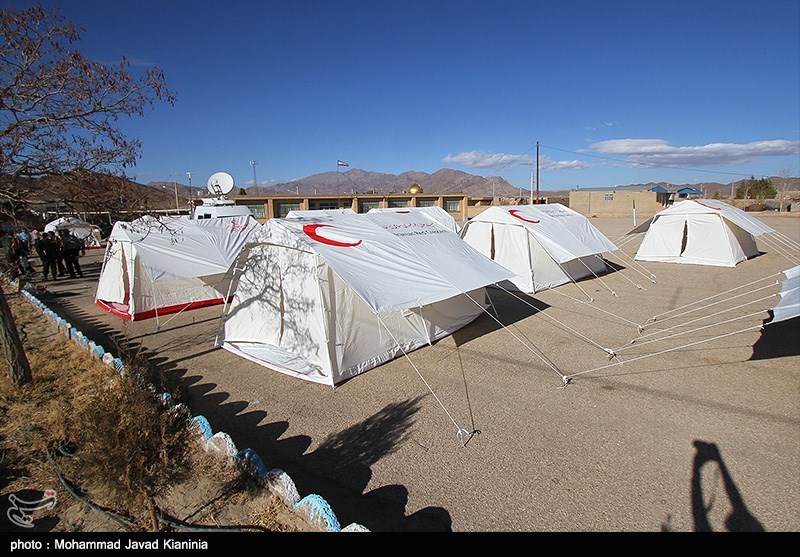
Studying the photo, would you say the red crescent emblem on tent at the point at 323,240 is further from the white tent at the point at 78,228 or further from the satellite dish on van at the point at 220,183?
the satellite dish on van at the point at 220,183

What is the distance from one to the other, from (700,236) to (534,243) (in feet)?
24.4

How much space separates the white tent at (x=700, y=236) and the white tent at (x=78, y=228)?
15.5 m

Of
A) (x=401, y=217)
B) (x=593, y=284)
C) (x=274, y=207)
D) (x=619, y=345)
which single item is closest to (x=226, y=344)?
(x=401, y=217)

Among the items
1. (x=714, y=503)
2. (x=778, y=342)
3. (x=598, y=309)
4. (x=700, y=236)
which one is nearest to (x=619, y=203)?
(x=700, y=236)

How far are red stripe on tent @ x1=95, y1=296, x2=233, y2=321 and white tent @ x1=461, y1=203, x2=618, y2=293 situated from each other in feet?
22.3

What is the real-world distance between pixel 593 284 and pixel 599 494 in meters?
8.89

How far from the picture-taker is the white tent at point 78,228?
5.05 meters

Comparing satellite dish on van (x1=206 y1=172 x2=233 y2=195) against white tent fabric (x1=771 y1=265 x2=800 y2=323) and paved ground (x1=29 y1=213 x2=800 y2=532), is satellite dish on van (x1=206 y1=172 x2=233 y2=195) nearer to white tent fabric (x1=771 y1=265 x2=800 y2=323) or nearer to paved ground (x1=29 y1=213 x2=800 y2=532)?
paved ground (x1=29 y1=213 x2=800 y2=532)

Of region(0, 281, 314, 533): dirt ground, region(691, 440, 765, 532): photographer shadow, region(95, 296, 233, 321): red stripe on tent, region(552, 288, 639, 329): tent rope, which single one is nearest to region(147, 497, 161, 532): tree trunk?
region(0, 281, 314, 533): dirt ground

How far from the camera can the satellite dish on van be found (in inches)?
658

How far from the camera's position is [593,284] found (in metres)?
11.2
